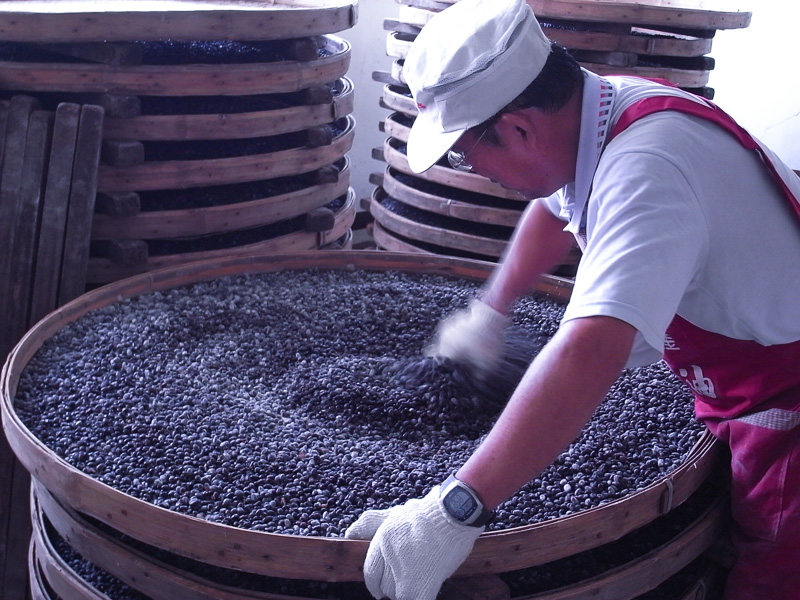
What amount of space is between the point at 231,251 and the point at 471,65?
5.13ft

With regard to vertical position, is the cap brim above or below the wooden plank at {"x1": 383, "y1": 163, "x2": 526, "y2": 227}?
above

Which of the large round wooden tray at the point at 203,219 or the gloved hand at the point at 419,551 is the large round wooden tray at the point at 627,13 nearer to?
the large round wooden tray at the point at 203,219

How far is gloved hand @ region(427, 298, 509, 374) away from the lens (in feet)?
6.88

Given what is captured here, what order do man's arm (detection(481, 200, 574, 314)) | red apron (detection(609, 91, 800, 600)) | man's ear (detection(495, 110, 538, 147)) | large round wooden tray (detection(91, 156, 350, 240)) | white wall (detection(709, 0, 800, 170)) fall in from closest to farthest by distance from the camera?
man's ear (detection(495, 110, 538, 147))
red apron (detection(609, 91, 800, 600))
man's arm (detection(481, 200, 574, 314))
large round wooden tray (detection(91, 156, 350, 240))
white wall (detection(709, 0, 800, 170))

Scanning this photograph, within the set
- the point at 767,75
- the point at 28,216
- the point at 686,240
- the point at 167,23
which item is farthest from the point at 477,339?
the point at 767,75

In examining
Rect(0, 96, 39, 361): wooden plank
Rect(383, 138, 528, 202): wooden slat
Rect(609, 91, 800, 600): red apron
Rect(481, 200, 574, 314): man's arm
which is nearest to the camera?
Rect(609, 91, 800, 600): red apron

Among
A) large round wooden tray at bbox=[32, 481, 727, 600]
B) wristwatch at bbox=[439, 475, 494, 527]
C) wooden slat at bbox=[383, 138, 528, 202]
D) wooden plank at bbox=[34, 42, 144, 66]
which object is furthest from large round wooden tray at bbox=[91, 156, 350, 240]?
wristwatch at bbox=[439, 475, 494, 527]

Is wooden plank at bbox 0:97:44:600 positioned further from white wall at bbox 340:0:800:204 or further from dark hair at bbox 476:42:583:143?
white wall at bbox 340:0:800:204

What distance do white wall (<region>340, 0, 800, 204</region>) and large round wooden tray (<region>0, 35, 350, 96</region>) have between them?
2.92 meters

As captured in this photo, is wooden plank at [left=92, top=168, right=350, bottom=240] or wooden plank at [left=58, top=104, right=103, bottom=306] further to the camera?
wooden plank at [left=92, top=168, right=350, bottom=240]

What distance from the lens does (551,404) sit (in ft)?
4.02

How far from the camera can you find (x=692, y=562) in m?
1.83

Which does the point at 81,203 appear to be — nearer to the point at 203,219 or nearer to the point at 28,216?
the point at 28,216

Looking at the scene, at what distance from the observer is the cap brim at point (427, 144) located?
1.47 m
